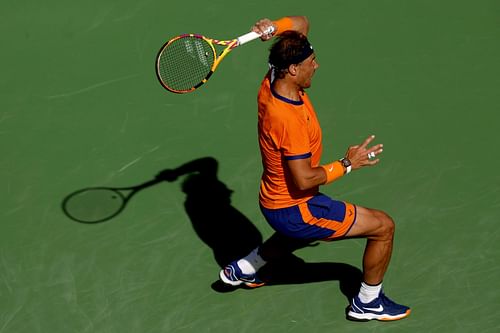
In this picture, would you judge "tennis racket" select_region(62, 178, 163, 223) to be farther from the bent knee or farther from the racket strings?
the bent knee

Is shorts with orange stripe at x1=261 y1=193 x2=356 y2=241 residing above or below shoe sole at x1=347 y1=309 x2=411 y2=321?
above

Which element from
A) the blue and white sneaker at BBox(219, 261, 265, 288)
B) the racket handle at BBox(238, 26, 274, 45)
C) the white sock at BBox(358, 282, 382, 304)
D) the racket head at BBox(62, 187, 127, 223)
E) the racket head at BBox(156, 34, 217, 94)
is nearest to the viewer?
the racket handle at BBox(238, 26, 274, 45)

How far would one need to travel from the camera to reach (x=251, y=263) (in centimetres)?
821

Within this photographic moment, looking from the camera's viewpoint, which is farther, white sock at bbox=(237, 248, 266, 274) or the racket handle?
white sock at bbox=(237, 248, 266, 274)

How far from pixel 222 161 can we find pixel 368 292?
7.45ft

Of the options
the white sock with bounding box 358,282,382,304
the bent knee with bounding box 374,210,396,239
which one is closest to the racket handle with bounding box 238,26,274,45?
the bent knee with bounding box 374,210,396,239

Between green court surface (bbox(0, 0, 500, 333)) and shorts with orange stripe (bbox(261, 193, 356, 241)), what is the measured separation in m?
0.85

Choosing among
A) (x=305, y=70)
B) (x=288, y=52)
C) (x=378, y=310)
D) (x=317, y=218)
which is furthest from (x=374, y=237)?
(x=288, y=52)

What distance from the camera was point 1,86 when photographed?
34.3ft

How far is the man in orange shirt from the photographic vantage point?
721cm

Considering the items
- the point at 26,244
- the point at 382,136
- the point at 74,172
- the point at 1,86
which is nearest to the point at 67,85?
the point at 1,86

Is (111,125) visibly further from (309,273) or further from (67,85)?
(309,273)

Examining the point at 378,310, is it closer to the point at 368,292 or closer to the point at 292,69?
the point at 368,292

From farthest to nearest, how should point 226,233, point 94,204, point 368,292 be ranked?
point 94,204
point 226,233
point 368,292
